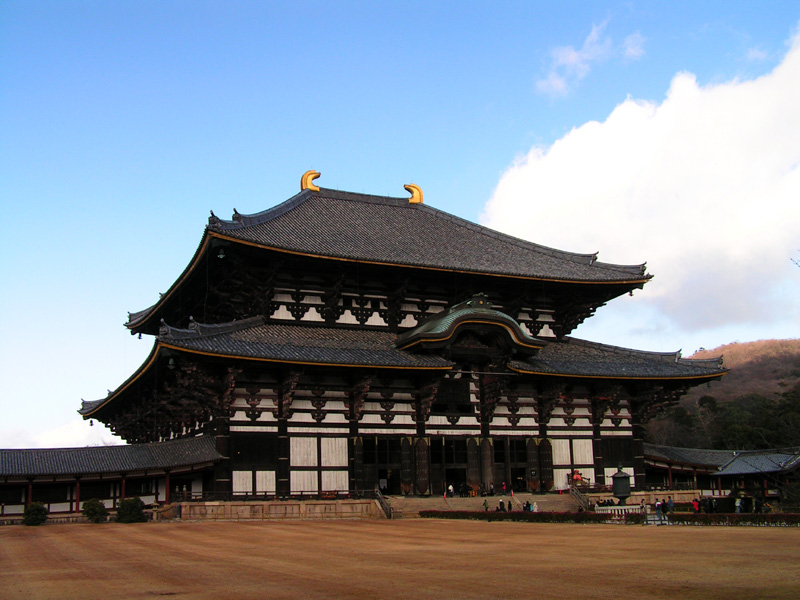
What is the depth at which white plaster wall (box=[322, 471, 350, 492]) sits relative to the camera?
3812cm

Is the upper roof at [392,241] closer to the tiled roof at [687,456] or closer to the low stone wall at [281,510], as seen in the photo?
the tiled roof at [687,456]

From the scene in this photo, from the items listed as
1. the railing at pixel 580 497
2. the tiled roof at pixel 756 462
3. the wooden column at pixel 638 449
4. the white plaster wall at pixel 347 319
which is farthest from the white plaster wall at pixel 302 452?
the tiled roof at pixel 756 462

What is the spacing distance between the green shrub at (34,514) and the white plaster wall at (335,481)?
12554 mm

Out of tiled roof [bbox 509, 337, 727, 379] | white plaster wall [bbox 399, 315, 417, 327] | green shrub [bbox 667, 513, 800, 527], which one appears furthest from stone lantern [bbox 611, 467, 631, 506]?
white plaster wall [bbox 399, 315, 417, 327]

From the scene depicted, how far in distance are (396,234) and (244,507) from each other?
20295 mm

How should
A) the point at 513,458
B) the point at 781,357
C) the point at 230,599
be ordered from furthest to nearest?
the point at 781,357 → the point at 513,458 → the point at 230,599

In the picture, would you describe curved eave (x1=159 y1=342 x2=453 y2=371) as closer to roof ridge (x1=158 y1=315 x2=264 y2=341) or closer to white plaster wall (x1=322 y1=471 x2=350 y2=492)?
roof ridge (x1=158 y1=315 x2=264 y2=341)

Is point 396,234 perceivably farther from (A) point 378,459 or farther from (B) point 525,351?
(A) point 378,459

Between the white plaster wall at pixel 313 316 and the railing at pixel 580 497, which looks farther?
the white plaster wall at pixel 313 316

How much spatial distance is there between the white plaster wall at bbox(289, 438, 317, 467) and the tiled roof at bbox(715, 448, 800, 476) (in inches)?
A: 1172

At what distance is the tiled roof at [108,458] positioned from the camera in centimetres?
3625

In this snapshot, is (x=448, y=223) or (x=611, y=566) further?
(x=448, y=223)

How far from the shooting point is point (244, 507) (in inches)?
1366

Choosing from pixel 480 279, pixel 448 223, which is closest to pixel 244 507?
pixel 480 279
